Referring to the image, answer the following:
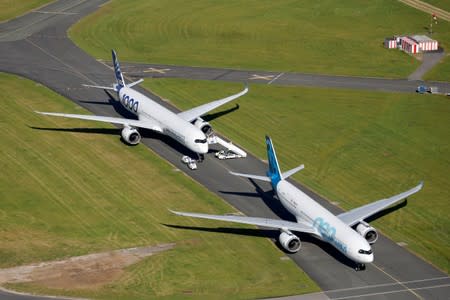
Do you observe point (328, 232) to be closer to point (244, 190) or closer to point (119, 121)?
point (244, 190)

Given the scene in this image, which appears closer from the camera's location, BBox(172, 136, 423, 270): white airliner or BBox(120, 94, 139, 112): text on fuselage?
BBox(172, 136, 423, 270): white airliner

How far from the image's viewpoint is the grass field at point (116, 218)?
98188mm

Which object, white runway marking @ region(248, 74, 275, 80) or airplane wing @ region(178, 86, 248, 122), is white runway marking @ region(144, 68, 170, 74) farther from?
airplane wing @ region(178, 86, 248, 122)

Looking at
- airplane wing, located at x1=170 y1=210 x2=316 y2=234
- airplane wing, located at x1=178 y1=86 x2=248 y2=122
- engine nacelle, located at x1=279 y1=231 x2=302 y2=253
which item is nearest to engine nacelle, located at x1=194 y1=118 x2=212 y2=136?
airplane wing, located at x1=178 y1=86 x2=248 y2=122

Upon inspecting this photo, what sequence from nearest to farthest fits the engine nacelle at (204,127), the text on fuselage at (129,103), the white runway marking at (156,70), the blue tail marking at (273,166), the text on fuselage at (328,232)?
the text on fuselage at (328,232), the blue tail marking at (273,166), the engine nacelle at (204,127), the text on fuselage at (129,103), the white runway marking at (156,70)

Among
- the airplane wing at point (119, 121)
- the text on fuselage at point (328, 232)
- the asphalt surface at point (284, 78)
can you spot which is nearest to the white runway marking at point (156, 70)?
the asphalt surface at point (284, 78)

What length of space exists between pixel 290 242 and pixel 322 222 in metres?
4.41

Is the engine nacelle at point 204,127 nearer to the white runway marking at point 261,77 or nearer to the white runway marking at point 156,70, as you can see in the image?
the white runway marking at point 261,77

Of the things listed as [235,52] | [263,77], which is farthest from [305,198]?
[235,52]

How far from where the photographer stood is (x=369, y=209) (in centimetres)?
10869

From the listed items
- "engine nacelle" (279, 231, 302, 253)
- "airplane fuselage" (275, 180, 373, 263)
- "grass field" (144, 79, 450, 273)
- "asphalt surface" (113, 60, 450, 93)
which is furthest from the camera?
"asphalt surface" (113, 60, 450, 93)

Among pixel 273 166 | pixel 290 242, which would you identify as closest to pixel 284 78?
pixel 273 166

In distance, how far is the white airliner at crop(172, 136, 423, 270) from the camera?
97.8 m

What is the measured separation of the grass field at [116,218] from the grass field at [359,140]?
1737 cm
